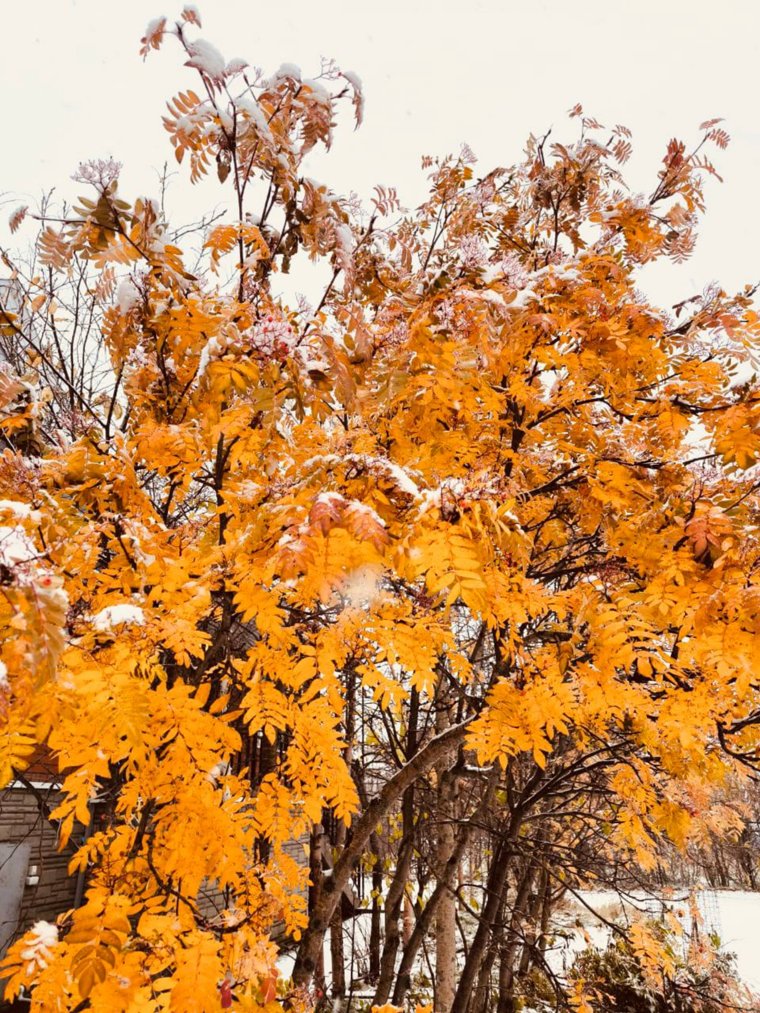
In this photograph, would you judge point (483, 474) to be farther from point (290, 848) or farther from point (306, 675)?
point (290, 848)

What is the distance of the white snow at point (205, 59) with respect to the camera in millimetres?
2436

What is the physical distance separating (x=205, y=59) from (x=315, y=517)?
2.07m

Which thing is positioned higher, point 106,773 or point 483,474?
point 483,474

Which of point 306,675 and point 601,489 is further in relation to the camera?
point 601,489

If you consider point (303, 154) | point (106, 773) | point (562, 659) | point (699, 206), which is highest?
point (699, 206)

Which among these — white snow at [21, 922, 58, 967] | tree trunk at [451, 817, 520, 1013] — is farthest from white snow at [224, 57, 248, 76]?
tree trunk at [451, 817, 520, 1013]

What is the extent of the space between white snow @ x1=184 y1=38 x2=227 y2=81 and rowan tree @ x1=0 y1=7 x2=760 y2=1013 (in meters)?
0.01

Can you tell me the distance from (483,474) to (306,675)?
1353mm

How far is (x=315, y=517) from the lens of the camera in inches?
74.9

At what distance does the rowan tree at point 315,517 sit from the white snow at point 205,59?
1 centimetres

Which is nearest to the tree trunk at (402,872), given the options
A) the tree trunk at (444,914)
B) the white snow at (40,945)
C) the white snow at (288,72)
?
the tree trunk at (444,914)

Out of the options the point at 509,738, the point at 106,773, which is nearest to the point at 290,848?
the point at 509,738

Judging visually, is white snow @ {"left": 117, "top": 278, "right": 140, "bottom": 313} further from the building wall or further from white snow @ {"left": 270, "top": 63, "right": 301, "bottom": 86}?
the building wall

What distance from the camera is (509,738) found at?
3438mm
